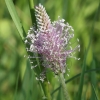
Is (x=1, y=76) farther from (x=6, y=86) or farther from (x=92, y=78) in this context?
(x=92, y=78)

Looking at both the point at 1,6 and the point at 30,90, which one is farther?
the point at 1,6

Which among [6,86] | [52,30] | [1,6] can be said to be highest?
[1,6]

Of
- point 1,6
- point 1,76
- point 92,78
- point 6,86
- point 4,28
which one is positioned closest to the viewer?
point 92,78

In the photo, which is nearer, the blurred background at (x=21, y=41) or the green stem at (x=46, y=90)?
the green stem at (x=46, y=90)

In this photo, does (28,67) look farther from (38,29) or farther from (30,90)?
(38,29)

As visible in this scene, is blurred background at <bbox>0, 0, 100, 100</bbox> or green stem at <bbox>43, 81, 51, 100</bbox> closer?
green stem at <bbox>43, 81, 51, 100</bbox>

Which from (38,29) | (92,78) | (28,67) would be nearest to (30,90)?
(28,67)

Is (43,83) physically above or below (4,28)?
below

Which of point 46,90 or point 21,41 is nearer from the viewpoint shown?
point 46,90

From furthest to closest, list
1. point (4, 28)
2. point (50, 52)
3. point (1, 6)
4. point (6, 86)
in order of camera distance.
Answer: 1. point (1, 6)
2. point (4, 28)
3. point (6, 86)
4. point (50, 52)

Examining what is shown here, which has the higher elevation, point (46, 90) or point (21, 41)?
point (21, 41)
